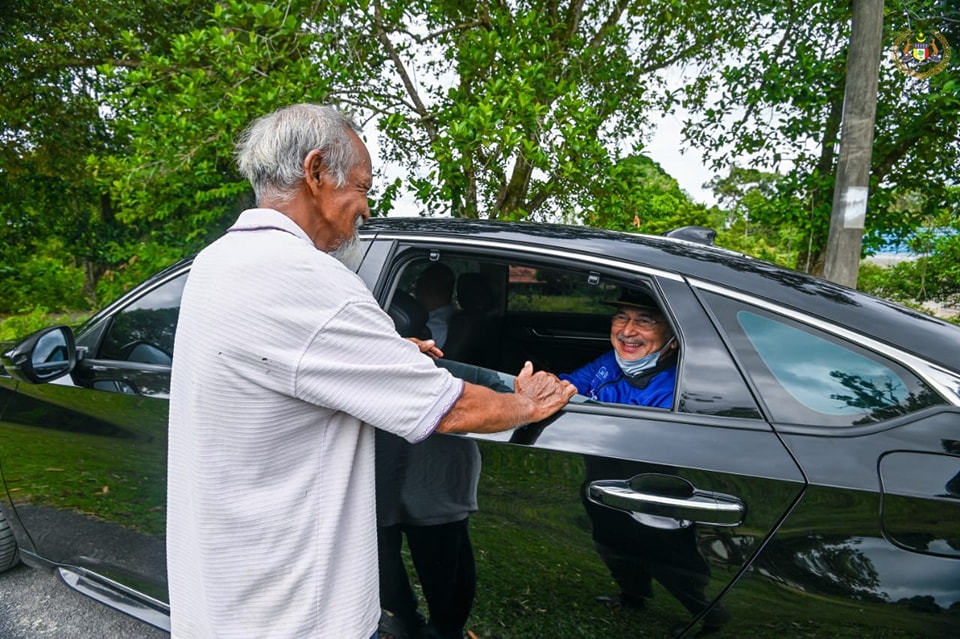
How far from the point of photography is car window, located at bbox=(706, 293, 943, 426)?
1431mm

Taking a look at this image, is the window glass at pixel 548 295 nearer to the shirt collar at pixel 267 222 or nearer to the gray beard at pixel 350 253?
the gray beard at pixel 350 253

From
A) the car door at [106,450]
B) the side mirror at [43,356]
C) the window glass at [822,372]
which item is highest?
the window glass at [822,372]

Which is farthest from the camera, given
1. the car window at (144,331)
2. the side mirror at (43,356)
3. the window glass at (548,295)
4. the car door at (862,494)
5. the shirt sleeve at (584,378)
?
the window glass at (548,295)

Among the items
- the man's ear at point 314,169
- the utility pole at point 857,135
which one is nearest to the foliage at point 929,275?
the utility pole at point 857,135

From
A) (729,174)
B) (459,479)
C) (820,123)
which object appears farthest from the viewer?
(729,174)

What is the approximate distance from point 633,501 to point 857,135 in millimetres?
3636

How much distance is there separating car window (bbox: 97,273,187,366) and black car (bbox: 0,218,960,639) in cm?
30

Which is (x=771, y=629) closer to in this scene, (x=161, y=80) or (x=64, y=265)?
(x=161, y=80)

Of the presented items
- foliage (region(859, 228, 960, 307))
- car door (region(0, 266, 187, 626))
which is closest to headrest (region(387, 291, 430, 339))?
car door (region(0, 266, 187, 626))

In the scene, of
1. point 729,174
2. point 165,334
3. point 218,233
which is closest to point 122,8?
point 218,233

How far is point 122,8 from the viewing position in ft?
24.7

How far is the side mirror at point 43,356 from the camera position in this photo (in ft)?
7.00

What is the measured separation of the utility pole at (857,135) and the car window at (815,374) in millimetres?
2828

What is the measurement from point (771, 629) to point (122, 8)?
929cm
